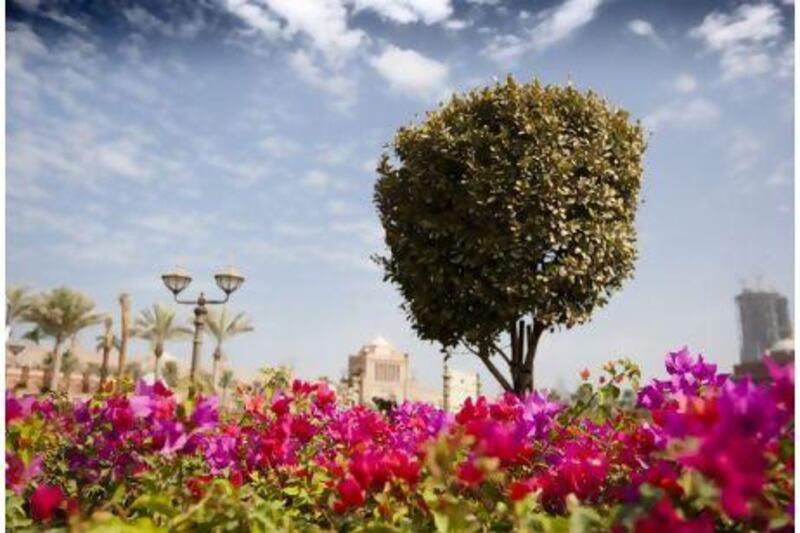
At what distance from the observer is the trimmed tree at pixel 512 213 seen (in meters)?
10.2

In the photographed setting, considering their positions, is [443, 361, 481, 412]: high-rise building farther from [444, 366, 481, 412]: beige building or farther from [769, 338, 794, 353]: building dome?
[769, 338, 794, 353]: building dome

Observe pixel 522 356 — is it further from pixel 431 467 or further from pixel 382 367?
pixel 382 367

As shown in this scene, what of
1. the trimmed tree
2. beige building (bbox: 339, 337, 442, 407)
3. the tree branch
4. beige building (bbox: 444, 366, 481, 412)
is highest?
the trimmed tree

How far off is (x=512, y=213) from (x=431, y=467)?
339 inches

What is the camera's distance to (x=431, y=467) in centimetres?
171

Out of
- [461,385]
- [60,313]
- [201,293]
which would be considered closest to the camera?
[201,293]

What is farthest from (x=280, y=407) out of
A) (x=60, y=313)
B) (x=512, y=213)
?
(x=60, y=313)

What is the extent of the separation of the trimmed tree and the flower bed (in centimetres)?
658

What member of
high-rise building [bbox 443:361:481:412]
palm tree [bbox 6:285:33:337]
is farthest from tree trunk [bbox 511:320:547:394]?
palm tree [bbox 6:285:33:337]

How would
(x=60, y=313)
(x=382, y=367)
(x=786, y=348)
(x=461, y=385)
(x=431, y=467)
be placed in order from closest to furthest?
(x=431, y=467), (x=461, y=385), (x=60, y=313), (x=786, y=348), (x=382, y=367)

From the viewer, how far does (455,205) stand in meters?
10.5

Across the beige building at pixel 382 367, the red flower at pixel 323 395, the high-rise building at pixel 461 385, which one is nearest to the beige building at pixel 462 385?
the high-rise building at pixel 461 385

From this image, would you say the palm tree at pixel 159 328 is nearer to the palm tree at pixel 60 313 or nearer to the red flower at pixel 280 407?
the palm tree at pixel 60 313

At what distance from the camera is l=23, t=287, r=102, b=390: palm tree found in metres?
36.2
